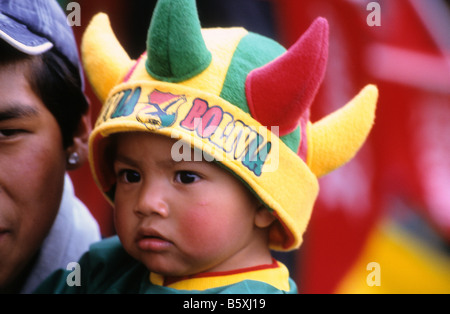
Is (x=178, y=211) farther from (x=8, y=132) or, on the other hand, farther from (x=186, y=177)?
(x=8, y=132)

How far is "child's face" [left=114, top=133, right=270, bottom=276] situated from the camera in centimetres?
109

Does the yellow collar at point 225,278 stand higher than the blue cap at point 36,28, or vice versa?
the blue cap at point 36,28

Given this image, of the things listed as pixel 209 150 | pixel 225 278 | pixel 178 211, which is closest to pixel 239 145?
pixel 209 150

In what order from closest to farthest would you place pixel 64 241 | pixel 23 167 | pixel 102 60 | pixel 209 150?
pixel 209 150
pixel 23 167
pixel 102 60
pixel 64 241

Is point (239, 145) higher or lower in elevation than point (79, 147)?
higher

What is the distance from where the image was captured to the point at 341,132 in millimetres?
1222

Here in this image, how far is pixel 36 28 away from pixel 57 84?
129 mm

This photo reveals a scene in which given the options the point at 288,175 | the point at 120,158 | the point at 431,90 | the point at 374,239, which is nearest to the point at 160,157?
the point at 120,158

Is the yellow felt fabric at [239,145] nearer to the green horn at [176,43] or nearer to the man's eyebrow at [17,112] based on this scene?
the green horn at [176,43]

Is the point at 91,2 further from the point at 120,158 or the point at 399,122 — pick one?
the point at 399,122

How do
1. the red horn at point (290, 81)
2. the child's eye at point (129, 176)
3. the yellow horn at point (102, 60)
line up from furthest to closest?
the yellow horn at point (102, 60), the child's eye at point (129, 176), the red horn at point (290, 81)

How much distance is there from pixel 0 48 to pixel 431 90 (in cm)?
241

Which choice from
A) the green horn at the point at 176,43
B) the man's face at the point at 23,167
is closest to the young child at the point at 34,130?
the man's face at the point at 23,167

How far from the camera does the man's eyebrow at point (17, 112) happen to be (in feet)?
3.68
